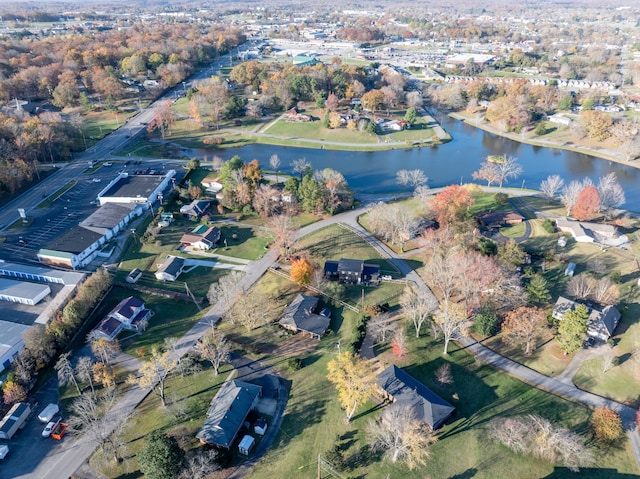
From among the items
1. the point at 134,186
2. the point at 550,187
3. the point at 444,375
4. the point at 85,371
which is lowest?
the point at 444,375

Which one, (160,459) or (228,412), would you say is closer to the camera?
(160,459)

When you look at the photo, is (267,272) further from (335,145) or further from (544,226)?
(335,145)

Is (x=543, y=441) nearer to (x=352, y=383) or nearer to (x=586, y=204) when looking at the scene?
(x=352, y=383)

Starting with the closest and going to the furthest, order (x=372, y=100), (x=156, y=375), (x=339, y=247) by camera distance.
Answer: (x=156, y=375) → (x=339, y=247) → (x=372, y=100)

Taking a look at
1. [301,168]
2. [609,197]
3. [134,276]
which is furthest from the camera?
[301,168]

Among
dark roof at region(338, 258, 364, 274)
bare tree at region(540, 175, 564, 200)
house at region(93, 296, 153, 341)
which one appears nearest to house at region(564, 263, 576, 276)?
bare tree at region(540, 175, 564, 200)

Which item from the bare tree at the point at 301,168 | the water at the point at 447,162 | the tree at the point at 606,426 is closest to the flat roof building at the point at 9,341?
the bare tree at the point at 301,168

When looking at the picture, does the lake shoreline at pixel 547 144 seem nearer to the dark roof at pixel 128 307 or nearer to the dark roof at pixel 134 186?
the dark roof at pixel 134 186

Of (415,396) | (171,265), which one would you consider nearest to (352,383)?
(415,396)
